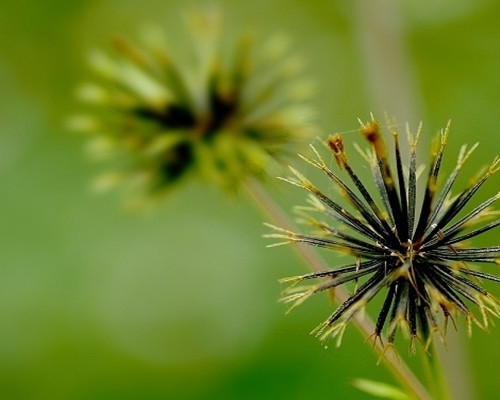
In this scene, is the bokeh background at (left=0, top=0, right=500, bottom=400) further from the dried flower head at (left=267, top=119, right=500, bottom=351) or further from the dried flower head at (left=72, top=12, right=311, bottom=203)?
the dried flower head at (left=267, top=119, right=500, bottom=351)

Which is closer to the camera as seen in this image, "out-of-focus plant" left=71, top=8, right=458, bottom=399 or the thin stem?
the thin stem

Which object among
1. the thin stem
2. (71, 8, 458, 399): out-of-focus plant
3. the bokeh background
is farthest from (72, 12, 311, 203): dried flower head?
the bokeh background

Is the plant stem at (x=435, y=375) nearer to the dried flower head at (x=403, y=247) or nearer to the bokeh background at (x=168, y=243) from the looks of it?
the dried flower head at (x=403, y=247)

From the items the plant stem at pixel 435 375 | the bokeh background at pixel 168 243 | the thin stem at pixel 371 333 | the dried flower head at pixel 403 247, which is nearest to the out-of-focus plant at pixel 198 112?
the thin stem at pixel 371 333

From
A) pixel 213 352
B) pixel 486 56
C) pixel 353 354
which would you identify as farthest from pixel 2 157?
pixel 486 56

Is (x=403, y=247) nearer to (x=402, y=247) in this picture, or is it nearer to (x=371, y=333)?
(x=402, y=247)

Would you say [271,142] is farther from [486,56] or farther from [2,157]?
[2,157]
